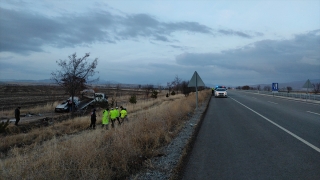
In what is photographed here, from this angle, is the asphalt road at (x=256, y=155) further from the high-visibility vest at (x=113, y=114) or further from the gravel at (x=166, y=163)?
the high-visibility vest at (x=113, y=114)

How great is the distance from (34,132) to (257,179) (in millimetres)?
16086

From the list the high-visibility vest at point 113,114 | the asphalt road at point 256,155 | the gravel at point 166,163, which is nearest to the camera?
the gravel at point 166,163

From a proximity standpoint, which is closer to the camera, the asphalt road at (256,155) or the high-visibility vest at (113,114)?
the asphalt road at (256,155)

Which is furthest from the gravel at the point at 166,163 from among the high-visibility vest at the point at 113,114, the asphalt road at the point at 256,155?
the high-visibility vest at the point at 113,114

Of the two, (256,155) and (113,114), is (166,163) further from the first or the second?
(113,114)

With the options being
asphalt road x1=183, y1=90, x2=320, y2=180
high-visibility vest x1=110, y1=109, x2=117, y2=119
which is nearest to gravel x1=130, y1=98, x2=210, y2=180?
asphalt road x1=183, y1=90, x2=320, y2=180

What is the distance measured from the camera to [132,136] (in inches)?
307

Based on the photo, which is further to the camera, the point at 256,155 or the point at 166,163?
the point at 256,155

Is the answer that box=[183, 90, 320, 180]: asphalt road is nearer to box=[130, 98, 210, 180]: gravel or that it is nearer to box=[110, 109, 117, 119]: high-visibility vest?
box=[130, 98, 210, 180]: gravel

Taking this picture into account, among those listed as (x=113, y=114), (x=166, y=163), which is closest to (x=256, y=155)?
(x=166, y=163)

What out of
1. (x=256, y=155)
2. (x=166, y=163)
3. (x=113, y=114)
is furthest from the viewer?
(x=113, y=114)

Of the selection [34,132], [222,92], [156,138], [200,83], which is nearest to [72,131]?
[34,132]

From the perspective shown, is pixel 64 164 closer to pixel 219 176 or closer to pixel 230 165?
pixel 219 176

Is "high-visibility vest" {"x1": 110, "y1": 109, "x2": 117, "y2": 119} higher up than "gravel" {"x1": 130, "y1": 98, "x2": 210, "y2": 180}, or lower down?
lower down
